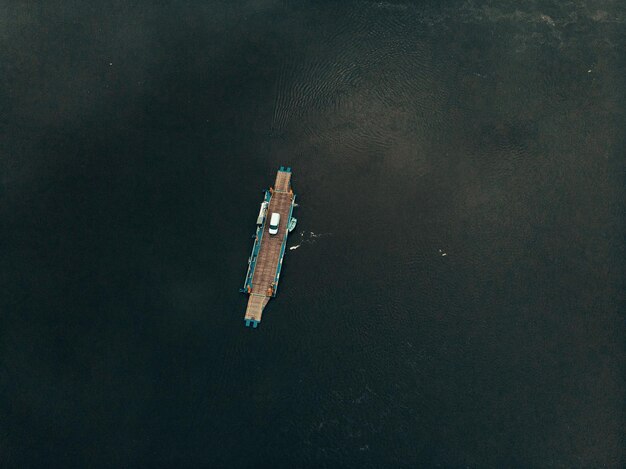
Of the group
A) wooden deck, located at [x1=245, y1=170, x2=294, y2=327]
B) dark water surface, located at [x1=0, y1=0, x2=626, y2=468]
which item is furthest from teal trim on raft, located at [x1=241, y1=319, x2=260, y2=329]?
dark water surface, located at [x1=0, y1=0, x2=626, y2=468]

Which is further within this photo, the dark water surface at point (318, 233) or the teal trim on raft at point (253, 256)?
the teal trim on raft at point (253, 256)

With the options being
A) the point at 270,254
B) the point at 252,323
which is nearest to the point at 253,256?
the point at 270,254

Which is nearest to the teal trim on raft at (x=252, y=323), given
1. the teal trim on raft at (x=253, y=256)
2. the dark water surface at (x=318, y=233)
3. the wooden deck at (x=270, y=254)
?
the wooden deck at (x=270, y=254)

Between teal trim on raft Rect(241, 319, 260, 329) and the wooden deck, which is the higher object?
the wooden deck

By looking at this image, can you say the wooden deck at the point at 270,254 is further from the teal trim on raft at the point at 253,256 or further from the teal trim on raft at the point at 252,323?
the teal trim on raft at the point at 253,256

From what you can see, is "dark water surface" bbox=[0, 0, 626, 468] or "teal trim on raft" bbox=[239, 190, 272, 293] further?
"teal trim on raft" bbox=[239, 190, 272, 293]

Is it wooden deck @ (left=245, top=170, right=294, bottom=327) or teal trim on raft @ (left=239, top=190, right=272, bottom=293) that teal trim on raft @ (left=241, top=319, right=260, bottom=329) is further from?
teal trim on raft @ (left=239, top=190, right=272, bottom=293)
